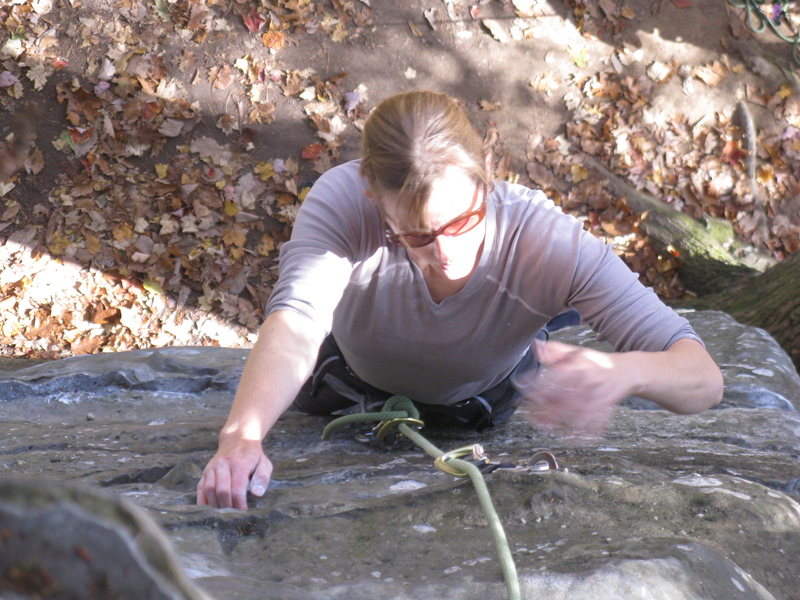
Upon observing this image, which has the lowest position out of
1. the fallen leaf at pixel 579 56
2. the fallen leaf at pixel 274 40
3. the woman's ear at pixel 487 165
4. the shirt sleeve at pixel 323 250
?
the shirt sleeve at pixel 323 250

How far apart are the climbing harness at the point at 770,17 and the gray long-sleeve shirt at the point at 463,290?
5006 millimetres

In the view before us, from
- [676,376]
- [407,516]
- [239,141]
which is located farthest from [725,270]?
[407,516]

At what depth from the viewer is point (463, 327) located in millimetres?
2578

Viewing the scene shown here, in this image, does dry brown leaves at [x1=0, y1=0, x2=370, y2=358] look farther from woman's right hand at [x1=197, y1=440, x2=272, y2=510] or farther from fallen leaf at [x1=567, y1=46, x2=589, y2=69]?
woman's right hand at [x1=197, y1=440, x2=272, y2=510]

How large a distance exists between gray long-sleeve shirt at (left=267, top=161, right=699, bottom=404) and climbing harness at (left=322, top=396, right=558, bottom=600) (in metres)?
0.19

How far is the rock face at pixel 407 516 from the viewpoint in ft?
1.98

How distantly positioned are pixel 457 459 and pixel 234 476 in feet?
1.67

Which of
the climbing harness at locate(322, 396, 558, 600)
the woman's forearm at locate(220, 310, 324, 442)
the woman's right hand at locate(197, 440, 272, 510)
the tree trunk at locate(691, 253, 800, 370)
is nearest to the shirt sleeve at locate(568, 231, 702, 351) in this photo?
the climbing harness at locate(322, 396, 558, 600)

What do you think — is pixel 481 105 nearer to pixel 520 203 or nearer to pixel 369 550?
pixel 520 203

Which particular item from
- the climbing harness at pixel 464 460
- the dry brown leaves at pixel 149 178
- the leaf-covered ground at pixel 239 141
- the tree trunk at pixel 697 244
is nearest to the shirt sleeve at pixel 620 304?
the climbing harness at pixel 464 460

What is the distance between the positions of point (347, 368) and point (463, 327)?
1.88 feet

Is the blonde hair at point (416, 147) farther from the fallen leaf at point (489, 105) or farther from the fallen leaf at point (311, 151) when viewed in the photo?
the fallen leaf at point (489, 105)

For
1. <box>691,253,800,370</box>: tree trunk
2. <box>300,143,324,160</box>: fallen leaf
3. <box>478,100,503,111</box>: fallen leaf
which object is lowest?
<box>691,253,800,370</box>: tree trunk

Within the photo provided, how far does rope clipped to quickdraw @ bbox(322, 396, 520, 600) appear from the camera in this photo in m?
1.34
